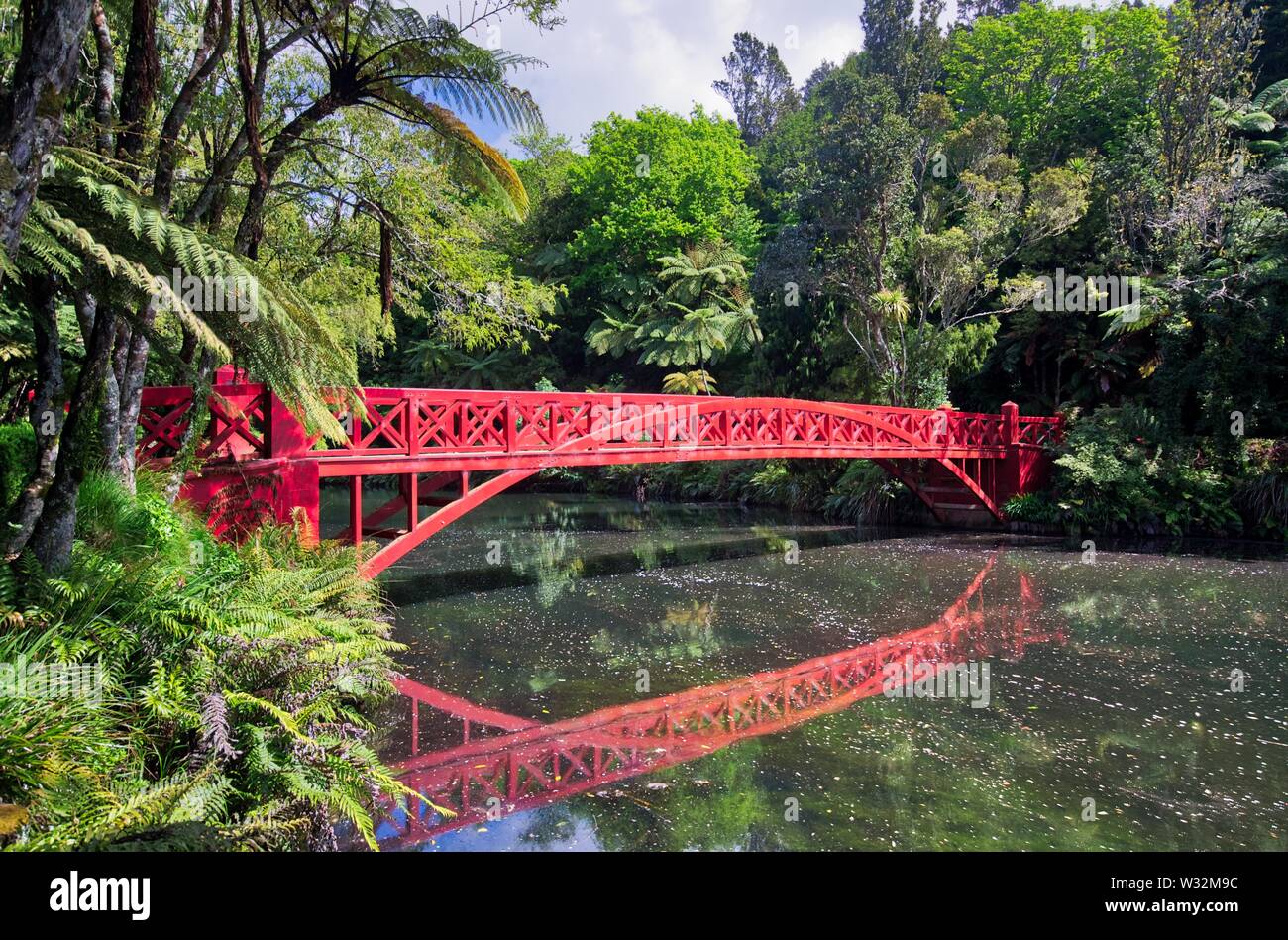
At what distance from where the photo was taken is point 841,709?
6.47 metres

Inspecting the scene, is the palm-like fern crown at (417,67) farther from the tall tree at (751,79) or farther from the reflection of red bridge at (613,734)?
the tall tree at (751,79)

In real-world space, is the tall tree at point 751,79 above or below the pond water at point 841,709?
above

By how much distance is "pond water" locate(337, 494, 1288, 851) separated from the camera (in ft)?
14.9

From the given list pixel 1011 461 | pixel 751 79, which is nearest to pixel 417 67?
pixel 1011 461

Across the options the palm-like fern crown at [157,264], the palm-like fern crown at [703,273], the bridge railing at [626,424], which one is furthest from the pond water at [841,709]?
the palm-like fern crown at [703,273]

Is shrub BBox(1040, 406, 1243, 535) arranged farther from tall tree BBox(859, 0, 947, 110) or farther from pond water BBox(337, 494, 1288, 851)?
tall tree BBox(859, 0, 947, 110)

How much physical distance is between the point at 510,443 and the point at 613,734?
532 centimetres

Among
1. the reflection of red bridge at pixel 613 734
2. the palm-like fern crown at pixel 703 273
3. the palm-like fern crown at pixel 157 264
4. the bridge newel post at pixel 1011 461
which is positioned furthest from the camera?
the palm-like fern crown at pixel 703 273

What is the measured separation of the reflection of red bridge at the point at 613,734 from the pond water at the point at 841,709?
2 cm

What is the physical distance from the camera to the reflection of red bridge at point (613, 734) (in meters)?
4.87

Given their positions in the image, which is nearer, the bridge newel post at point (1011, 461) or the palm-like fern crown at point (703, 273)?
the bridge newel post at point (1011, 461)

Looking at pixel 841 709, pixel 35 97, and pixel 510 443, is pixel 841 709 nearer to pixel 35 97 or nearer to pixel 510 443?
pixel 510 443

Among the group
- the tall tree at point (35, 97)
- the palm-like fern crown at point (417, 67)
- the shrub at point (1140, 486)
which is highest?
the palm-like fern crown at point (417, 67)
